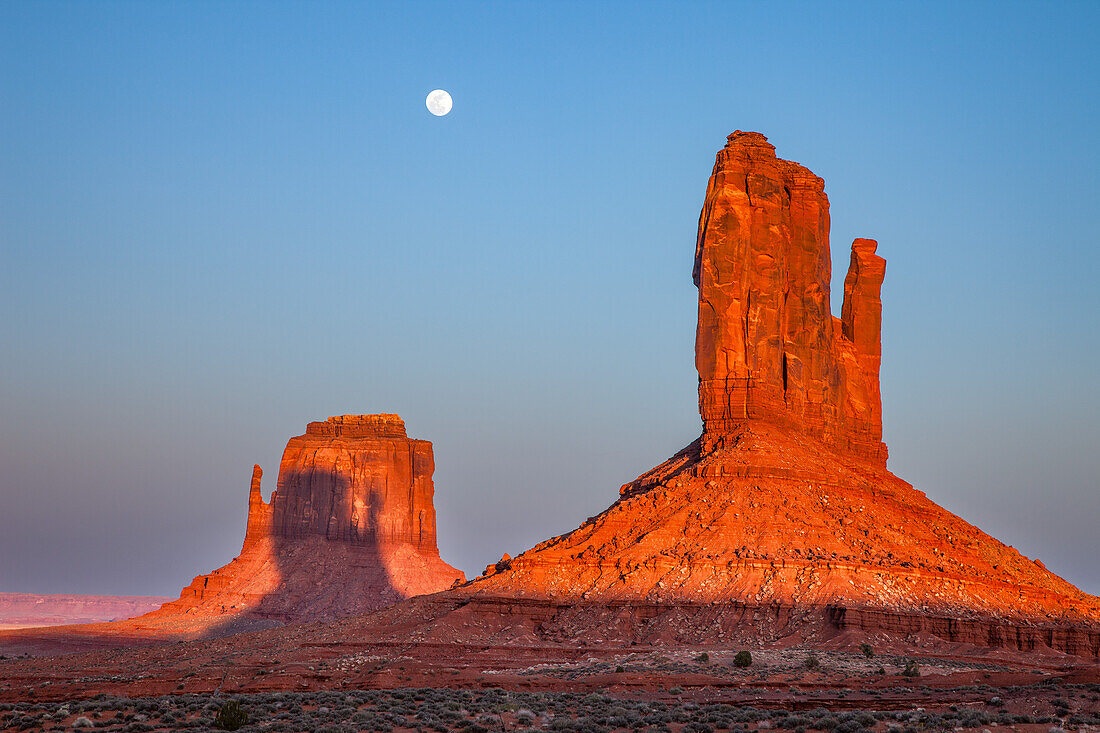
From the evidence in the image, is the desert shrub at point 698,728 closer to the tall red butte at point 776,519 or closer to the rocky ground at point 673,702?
the rocky ground at point 673,702

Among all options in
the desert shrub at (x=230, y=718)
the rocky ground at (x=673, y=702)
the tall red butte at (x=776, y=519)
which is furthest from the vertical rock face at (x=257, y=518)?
the desert shrub at (x=230, y=718)

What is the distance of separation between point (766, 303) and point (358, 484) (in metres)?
67.2

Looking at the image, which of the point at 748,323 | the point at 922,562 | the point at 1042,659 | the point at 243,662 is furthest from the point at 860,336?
the point at 243,662

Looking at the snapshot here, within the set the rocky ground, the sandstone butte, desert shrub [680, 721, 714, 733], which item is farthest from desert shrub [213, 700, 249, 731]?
the sandstone butte

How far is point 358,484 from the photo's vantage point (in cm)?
13225

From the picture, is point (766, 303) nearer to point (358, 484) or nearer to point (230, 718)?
point (230, 718)

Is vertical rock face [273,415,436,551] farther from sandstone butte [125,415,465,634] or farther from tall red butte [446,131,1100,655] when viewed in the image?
tall red butte [446,131,1100,655]

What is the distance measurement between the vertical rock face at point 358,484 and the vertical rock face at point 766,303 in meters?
61.3

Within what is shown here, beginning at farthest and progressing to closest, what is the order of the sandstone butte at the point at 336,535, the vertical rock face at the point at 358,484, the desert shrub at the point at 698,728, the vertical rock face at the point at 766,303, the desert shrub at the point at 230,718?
the vertical rock face at the point at 358,484
the sandstone butte at the point at 336,535
the vertical rock face at the point at 766,303
the desert shrub at the point at 230,718
the desert shrub at the point at 698,728

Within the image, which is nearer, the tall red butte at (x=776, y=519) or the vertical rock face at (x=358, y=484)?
the tall red butte at (x=776, y=519)

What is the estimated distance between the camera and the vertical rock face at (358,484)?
429 ft

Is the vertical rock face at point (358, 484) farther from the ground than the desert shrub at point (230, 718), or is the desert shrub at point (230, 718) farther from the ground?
the vertical rock face at point (358, 484)

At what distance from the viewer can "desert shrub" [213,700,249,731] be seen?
3203 cm

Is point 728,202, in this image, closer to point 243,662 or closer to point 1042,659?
point 1042,659
